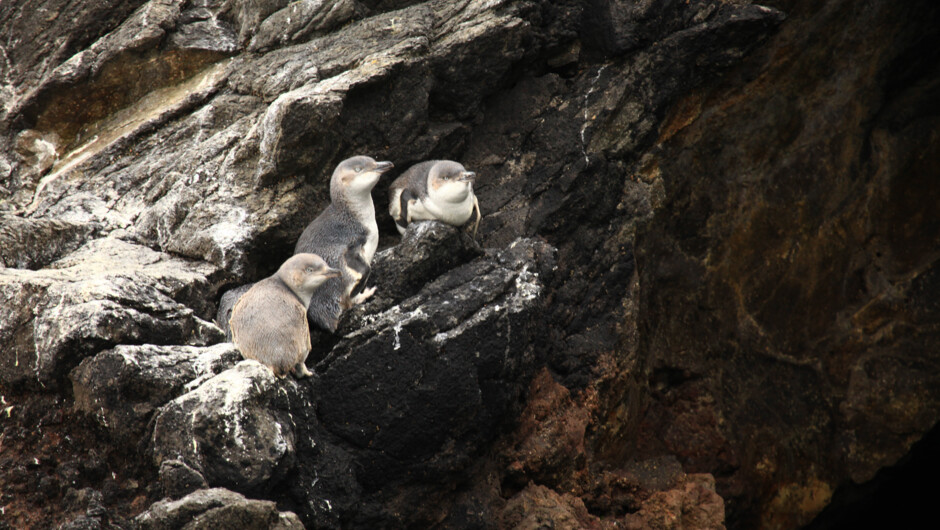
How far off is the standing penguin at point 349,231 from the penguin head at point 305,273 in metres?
0.23

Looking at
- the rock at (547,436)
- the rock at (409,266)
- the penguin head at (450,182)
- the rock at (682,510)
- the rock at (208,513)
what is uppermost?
the penguin head at (450,182)

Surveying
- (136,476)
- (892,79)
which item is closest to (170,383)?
(136,476)

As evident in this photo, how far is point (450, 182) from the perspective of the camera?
646cm

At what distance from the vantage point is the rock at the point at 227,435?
507cm

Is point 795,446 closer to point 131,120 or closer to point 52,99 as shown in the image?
point 131,120

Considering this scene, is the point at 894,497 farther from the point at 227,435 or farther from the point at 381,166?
the point at 227,435

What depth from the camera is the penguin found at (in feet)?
18.4

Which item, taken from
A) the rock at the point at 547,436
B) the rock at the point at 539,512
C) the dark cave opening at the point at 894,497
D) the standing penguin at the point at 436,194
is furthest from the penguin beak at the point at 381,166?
the dark cave opening at the point at 894,497

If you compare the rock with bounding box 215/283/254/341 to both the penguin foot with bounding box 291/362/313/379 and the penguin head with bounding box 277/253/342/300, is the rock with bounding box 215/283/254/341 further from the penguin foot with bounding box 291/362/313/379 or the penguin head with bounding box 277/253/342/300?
the penguin foot with bounding box 291/362/313/379

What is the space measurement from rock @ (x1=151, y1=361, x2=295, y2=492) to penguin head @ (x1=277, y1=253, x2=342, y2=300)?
88 cm

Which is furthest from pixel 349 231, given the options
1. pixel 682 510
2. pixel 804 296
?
pixel 804 296

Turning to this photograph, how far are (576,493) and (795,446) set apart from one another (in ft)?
10.5

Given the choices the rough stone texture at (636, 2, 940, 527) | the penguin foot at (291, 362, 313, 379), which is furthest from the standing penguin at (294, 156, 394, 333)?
the rough stone texture at (636, 2, 940, 527)

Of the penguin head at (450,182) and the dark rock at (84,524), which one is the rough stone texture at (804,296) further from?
the dark rock at (84,524)
